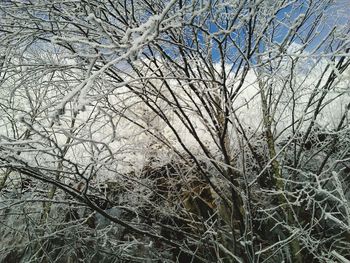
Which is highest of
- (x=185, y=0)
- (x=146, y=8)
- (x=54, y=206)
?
(x=146, y=8)

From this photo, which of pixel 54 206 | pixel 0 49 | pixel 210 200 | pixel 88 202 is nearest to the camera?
pixel 88 202

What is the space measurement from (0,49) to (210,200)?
14.7ft

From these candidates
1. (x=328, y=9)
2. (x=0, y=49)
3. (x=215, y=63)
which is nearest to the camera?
(x=0, y=49)

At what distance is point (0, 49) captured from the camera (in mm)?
3184

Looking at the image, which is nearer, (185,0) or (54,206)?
(185,0)

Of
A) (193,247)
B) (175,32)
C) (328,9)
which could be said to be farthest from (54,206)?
(328,9)

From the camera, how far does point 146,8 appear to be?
3.70 meters

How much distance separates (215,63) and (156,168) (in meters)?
2.37

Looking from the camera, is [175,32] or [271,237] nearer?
[175,32]

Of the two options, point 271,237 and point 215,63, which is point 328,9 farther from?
point 271,237

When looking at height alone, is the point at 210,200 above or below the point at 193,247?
above

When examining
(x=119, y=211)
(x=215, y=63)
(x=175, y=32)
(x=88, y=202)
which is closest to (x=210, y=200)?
(x=119, y=211)

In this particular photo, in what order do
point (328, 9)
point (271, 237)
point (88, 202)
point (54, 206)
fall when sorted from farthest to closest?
point (54, 206), point (271, 237), point (328, 9), point (88, 202)

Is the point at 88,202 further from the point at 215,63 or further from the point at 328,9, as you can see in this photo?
the point at 328,9
